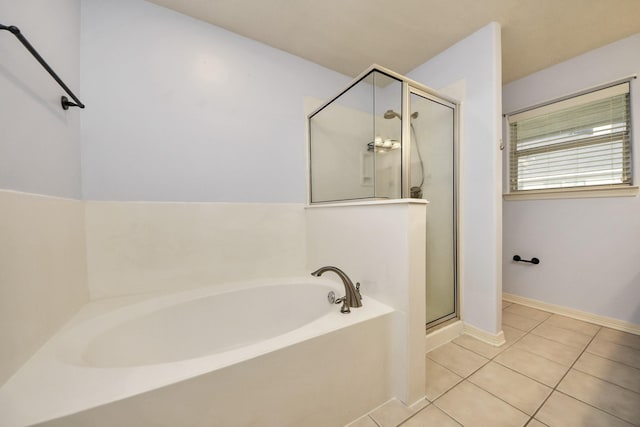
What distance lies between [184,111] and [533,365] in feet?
8.66

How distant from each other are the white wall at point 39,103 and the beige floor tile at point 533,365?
2.39 metres

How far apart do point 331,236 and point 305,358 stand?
88 centimetres

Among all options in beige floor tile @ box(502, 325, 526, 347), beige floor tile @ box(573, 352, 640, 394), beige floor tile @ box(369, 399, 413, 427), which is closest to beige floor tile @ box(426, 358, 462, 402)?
beige floor tile @ box(369, 399, 413, 427)

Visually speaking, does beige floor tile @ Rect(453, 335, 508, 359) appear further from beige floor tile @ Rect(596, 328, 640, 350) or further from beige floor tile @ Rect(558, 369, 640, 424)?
beige floor tile @ Rect(596, 328, 640, 350)

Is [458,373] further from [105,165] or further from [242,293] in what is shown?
[105,165]

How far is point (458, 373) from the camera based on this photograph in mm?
1238

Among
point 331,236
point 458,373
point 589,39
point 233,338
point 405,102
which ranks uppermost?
point 589,39

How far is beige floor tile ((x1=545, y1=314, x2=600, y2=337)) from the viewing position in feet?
5.45

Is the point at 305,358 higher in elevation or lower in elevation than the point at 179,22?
lower

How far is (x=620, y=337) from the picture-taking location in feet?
5.11

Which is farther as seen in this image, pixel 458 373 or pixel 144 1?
pixel 144 1

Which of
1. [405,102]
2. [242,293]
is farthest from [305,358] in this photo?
[405,102]

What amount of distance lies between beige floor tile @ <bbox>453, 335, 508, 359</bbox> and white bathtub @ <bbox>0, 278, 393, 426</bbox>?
2.69 feet

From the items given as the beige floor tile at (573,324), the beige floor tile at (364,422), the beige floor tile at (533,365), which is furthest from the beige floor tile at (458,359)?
the beige floor tile at (573,324)
